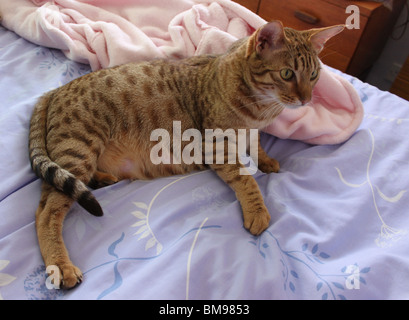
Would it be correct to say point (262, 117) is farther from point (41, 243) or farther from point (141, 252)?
point (41, 243)

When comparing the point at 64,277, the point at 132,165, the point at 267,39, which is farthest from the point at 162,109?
the point at 64,277

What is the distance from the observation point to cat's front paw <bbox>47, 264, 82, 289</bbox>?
2.49 ft

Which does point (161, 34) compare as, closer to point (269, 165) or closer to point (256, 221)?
point (269, 165)

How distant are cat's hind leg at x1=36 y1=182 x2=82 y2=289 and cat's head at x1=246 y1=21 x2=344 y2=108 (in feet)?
2.52

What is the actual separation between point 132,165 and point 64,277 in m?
0.49

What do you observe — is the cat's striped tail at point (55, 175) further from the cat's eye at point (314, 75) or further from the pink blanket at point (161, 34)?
the cat's eye at point (314, 75)

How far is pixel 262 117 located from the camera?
1168 mm

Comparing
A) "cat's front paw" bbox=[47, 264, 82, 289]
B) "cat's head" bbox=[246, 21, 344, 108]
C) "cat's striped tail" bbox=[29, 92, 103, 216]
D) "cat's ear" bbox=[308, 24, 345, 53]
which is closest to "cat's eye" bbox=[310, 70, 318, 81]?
"cat's head" bbox=[246, 21, 344, 108]

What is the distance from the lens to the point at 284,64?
1.02 meters

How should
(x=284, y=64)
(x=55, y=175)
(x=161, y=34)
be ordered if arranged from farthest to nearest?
(x=161, y=34) < (x=284, y=64) < (x=55, y=175)

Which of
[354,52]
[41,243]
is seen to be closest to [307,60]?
[41,243]

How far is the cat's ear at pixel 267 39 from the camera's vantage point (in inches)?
37.4

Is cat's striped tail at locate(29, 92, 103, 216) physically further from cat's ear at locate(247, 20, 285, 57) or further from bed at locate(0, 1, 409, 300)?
cat's ear at locate(247, 20, 285, 57)

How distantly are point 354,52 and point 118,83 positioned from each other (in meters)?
1.77
